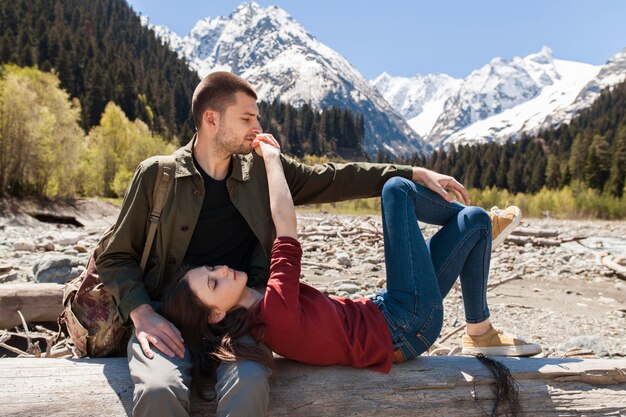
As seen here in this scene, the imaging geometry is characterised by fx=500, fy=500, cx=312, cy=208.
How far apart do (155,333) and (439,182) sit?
6.40 feet

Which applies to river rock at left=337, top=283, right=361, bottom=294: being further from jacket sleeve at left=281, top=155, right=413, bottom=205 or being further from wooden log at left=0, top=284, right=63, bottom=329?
jacket sleeve at left=281, top=155, right=413, bottom=205

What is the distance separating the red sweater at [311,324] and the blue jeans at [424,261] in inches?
6.0

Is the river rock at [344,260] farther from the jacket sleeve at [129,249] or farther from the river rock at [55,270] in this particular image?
the jacket sleeve at [129,249]

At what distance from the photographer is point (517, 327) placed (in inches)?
266

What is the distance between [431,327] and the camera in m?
2.89

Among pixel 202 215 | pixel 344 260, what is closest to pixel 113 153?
pixel 344 260

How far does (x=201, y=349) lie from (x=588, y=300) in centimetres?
818

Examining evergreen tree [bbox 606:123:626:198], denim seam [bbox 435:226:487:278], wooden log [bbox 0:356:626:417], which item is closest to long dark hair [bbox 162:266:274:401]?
wooden log [bbox 0:356:626:417]

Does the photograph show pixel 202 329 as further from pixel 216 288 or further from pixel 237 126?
pixel 237 126

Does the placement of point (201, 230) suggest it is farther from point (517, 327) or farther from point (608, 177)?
point (608, 177)

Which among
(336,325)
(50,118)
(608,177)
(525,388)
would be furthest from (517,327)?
(608,177)

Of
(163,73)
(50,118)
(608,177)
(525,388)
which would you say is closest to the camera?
(525,388)

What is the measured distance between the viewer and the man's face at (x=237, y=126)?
2.89 metres

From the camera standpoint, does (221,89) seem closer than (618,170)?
Yes
